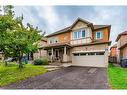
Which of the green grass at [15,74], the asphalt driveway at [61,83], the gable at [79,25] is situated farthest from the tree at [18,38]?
the gable at [79,25]

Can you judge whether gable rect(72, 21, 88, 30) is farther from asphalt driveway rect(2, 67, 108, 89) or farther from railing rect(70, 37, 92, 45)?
asphalt driveway rect(2, 67, 108, 89)

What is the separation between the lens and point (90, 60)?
64.6 feet

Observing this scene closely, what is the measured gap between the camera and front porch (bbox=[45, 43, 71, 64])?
2056 centimetres

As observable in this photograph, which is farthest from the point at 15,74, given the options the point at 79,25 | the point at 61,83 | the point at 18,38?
the point at 79,25

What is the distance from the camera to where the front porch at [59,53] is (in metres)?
20.6

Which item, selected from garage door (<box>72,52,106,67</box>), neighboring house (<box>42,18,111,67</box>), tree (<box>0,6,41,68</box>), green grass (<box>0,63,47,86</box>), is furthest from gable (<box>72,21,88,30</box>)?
green grass (<box>0,63,47,86</box>)

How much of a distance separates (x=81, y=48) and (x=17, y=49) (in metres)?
9.76

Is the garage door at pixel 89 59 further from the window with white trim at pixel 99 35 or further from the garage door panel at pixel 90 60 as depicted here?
the window with white trim at pixel 99 35

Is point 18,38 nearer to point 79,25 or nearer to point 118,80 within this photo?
point 118,80

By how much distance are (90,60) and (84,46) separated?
2.20 m
